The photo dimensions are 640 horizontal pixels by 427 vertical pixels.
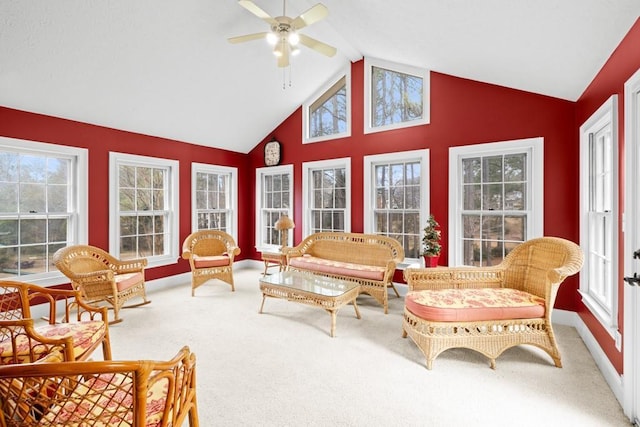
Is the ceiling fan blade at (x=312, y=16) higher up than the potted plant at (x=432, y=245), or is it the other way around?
the ceiling fan blade at (x=312, y=16)

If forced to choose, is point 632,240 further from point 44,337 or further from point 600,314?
point 44,337

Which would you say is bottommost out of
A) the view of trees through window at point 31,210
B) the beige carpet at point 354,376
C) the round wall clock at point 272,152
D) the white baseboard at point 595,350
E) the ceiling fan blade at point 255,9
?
the beige carpet at point 354,376

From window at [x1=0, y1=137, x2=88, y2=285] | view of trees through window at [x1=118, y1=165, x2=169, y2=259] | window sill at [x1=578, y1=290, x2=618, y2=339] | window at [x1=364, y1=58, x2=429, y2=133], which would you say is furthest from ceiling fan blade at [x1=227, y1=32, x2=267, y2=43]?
window sill at [x1=578, y1=290, x2=618, y2=339]

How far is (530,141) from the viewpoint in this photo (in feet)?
11.9

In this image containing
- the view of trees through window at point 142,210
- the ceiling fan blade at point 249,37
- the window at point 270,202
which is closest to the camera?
the ceiling fan blade at point 249,37

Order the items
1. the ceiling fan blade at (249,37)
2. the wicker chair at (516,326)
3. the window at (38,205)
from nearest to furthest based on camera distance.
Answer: the wicker chair at (516,326)
the ceiling fan blade at (249,37)
the window at (38,205)

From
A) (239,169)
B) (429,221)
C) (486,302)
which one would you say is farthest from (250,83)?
(486,302)

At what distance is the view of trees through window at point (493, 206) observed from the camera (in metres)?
3.82

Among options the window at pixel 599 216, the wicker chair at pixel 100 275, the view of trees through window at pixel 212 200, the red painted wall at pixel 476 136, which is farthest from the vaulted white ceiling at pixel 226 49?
the wicker chair at pixel 100 275

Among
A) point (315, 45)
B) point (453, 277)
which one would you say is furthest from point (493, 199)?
point (315, 45)

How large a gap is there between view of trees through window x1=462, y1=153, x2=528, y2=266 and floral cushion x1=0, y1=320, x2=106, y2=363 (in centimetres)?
420

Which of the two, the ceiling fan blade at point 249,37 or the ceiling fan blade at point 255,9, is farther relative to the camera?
the ceiling fan blade at point 249,37

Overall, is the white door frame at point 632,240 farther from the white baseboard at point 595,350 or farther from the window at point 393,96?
the window at point 393,96

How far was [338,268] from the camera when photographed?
4.28 metres
